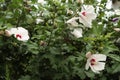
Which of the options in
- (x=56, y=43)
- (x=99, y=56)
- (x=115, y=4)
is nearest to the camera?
(x=99, y=56)

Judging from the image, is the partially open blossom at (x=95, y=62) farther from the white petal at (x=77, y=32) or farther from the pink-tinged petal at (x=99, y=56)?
the white petal at (x=77, y=32)

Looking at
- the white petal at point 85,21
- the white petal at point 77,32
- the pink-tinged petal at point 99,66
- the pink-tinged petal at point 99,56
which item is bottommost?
the pink-tinged petal at point 99,66

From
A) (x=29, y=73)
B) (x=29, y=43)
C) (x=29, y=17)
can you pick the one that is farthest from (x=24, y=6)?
(x=29, y=73)

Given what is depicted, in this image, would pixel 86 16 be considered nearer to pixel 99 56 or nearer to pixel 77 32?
pixel 77 32

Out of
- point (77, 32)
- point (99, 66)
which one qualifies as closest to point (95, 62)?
point (99, 66)

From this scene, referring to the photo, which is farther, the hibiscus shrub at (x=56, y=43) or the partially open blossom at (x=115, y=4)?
the partially open blossom at (x=115, y=4)

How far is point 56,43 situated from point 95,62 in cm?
22

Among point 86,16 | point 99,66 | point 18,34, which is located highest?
point 86,16

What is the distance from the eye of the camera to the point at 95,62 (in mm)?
1687

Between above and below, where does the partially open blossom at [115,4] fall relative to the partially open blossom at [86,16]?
below

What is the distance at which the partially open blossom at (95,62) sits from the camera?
165 centimetres

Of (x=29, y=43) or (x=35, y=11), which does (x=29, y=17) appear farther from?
(x=29, y=43)

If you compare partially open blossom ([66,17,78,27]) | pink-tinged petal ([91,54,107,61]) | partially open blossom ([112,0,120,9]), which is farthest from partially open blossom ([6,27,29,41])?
partially open blossom ([112,0,120,9])

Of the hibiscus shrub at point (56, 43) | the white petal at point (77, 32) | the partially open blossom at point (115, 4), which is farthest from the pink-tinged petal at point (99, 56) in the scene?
the partially open blossom at point (115, 4)
